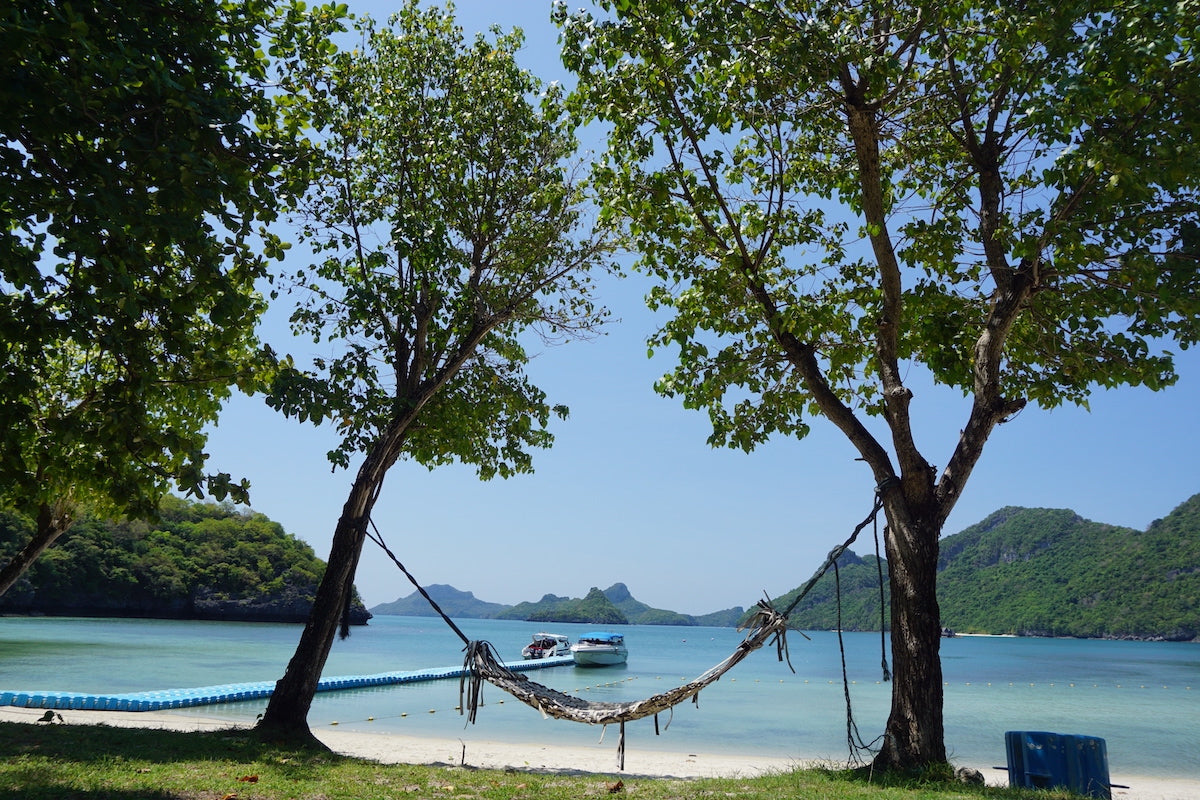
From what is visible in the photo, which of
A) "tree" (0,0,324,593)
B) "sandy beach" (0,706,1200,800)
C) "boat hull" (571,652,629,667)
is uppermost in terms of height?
"tree" (0,0,324,593)

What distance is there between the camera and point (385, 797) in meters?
5.01

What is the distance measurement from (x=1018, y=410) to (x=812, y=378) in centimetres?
159

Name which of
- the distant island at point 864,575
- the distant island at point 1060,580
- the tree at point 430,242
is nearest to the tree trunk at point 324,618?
the tree at point 430,242

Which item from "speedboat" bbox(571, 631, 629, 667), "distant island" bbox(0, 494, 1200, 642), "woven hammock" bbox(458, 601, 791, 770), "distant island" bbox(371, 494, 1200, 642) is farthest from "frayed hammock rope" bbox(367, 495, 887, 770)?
"distant island" bbox(371, 494, 1200, 642)

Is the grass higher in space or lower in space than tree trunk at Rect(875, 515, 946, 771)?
lower

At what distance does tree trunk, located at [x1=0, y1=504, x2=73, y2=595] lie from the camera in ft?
30.1

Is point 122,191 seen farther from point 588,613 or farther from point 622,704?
point 588,613

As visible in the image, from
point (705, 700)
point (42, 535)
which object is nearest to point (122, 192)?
point (42, 535)

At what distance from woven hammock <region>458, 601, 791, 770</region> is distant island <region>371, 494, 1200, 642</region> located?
56794 millimetres

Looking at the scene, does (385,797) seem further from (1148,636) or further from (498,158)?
(1148,636)

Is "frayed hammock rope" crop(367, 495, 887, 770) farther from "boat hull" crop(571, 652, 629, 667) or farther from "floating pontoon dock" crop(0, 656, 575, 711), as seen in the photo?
"boat hull" crop(571, 652, 629, 667)

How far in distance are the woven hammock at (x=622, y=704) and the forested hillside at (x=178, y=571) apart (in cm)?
5061

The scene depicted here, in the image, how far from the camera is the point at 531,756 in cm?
1134

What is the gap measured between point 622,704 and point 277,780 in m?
2.56
